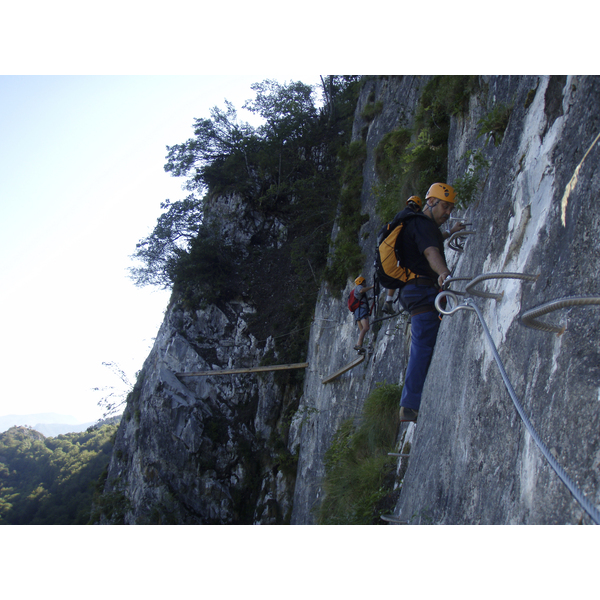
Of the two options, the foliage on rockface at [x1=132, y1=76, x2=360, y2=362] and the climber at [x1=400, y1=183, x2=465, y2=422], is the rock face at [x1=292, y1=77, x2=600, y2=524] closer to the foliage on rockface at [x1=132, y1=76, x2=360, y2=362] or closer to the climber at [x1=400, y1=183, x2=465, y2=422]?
the climber at [x1=400, y1=183, x2=465, y2=422]

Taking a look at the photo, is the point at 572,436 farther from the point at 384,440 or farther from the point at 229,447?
the point at 229,447

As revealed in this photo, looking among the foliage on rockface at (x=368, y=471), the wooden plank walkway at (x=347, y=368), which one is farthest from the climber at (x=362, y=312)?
the foliage on rockface at (x=368, y=471)

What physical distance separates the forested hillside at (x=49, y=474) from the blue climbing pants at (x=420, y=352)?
14.2 meters

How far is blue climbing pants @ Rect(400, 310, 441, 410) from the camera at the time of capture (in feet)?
11.2

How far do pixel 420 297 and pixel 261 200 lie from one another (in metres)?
15.9

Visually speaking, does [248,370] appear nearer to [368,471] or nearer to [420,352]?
[368,471]

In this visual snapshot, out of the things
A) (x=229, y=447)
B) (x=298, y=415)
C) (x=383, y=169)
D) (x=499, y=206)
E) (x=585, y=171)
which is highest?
(x=383, y=169)

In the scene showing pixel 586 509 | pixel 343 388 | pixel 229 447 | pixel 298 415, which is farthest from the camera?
pixel 229 447

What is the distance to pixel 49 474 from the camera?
19.6m

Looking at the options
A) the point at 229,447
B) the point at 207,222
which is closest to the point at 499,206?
the point at 229,447

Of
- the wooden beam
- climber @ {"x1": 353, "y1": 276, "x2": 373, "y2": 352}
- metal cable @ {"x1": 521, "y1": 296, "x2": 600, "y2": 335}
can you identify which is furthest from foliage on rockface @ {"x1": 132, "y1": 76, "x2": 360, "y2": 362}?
metal cable @ {"x1": 521, "y1": 296, "x2": 600, "y2": 335}

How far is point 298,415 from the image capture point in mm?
12039

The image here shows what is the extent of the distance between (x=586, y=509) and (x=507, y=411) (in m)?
0.69

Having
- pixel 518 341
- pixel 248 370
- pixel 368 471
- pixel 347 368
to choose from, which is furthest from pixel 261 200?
pixel 518 341
